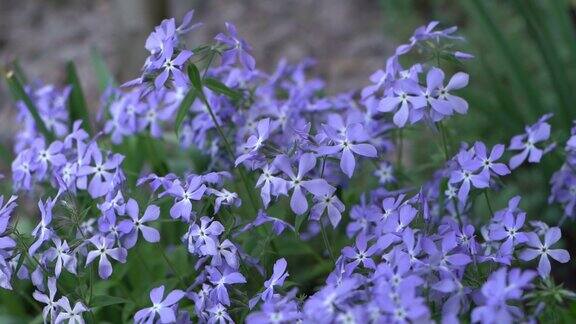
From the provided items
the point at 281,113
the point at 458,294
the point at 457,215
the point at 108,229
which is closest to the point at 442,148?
the point at 457,215

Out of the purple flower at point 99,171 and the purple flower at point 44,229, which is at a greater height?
the purple flower at point 44,229

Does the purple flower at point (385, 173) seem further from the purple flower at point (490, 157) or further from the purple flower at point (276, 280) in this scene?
the purple flower at point (276, 280)

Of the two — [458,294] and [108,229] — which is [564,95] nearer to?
[458,294]

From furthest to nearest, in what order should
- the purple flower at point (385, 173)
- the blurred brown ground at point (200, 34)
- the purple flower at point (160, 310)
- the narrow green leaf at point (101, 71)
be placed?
the blurred brown ground at point (200, 34)
the narrow green leaf at point (101, 71)
the purple flower at point (385, 173)
the purple flower at point (160, 310)

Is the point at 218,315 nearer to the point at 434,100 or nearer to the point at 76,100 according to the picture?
the point at 434,100

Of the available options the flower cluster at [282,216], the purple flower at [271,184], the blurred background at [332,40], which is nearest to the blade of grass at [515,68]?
the blurred background at [332,40]

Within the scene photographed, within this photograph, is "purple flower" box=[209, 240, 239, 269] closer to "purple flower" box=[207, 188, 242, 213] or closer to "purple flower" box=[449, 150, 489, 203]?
"purple flower" box=[207, 188, 242, 213]

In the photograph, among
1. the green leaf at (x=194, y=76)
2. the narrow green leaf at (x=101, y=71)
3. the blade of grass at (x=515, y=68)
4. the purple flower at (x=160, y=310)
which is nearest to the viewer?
the purple flower at (x=160, y=310)

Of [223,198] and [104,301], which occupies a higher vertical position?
Result: [223,198]

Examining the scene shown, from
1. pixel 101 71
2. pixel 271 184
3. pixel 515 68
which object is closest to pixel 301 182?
pixel 271 184
